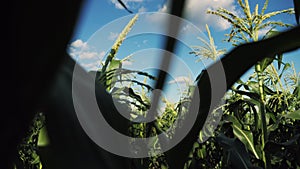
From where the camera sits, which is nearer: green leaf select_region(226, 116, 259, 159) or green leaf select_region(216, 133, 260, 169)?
green leaf select_region(216, 133, 260, 169)

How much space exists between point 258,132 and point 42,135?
4.47 ft

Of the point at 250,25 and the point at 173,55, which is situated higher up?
the point at 250,25

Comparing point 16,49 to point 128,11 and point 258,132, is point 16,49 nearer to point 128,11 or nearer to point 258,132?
point 128,11

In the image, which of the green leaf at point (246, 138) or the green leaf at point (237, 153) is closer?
the green leaf at point (237, 153)

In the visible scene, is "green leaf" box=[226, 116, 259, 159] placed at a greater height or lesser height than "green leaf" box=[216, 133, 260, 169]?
greater

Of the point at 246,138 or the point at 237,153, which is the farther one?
the point at 246,138

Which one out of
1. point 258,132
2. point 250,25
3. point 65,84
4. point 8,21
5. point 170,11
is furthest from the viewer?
point 258,132

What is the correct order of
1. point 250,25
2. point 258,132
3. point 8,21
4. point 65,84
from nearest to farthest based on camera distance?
point 8,21, point 65,84, point 250,25, point 258,132

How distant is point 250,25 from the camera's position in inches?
55.8

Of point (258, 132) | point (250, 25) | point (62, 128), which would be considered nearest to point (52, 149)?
point (62, 128)

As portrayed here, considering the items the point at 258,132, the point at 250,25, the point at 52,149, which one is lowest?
the point at 52,149

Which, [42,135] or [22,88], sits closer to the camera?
[22,88]

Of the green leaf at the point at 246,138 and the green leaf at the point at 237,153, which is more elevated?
the green leaf at the point at 246,138

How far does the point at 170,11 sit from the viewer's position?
0.18 meters
